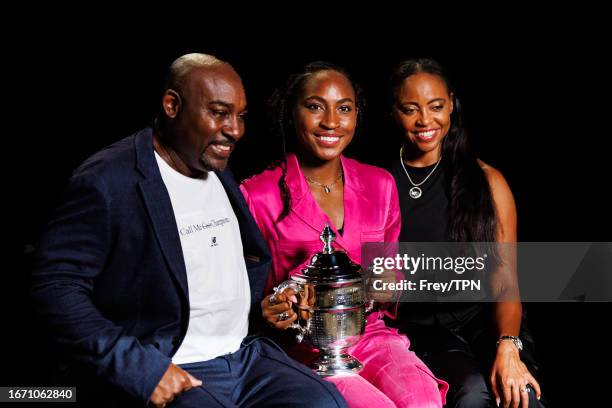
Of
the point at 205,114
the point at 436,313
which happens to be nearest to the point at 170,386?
the point at 205,114

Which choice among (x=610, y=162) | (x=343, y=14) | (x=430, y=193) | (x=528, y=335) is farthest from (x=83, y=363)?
(x=610, y=162)

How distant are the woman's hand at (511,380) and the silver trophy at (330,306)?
465 mm

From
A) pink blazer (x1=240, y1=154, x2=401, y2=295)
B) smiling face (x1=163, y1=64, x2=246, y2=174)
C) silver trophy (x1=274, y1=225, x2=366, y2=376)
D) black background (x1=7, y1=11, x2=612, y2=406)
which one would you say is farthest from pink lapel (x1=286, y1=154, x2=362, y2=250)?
black background (x1=7, y1=11, x2=612, y2=406)

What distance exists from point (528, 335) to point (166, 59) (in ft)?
6.36

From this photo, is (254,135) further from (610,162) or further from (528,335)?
(610,162)

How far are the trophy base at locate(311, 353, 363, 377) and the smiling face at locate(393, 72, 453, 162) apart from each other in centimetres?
86

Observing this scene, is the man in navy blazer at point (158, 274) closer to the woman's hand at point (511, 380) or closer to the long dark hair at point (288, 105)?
the long dark hair at point (288, 105)

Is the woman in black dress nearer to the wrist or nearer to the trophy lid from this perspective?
the wrist

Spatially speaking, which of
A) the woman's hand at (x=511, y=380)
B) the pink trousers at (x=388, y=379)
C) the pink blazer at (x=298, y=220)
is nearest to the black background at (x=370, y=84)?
the pink blazer at (x=298, y=220)

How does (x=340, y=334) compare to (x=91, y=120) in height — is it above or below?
below

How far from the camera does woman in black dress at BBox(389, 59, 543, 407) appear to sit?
8.00 ft

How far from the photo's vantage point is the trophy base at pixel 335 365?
2.06 metres

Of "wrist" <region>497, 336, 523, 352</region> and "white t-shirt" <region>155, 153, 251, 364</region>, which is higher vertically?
"white t-shirt" <region>155, 153, 251, 364</region>

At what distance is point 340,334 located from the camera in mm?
2047
